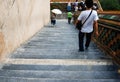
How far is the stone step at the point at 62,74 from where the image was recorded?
5.89m

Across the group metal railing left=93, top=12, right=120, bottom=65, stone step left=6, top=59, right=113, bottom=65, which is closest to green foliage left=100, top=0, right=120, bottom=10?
metal railing left=93, top=12, right=120, bottom=65

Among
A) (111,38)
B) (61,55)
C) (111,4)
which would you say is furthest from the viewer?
(111,4)

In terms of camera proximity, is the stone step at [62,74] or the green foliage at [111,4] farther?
the green foliage at [111,4]

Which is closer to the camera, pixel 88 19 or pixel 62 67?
pixel 62 67

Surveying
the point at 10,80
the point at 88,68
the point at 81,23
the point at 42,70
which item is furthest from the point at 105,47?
the point at 10,80

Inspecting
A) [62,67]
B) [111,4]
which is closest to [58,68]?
[62,67]

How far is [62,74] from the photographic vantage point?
6.06 meters

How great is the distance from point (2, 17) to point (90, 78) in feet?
8.44

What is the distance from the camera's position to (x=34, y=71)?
246 inches

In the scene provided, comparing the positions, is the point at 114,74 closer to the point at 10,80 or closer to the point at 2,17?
the point at 10,80

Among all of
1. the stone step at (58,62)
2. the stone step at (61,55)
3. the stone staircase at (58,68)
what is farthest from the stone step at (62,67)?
the stone step at (61,55)

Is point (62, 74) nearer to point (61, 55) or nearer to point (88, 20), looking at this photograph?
point (61, 55)

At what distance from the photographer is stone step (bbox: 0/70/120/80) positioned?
19.3ft

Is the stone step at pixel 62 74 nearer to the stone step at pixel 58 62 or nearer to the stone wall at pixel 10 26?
the stone step at pixel 58 62
